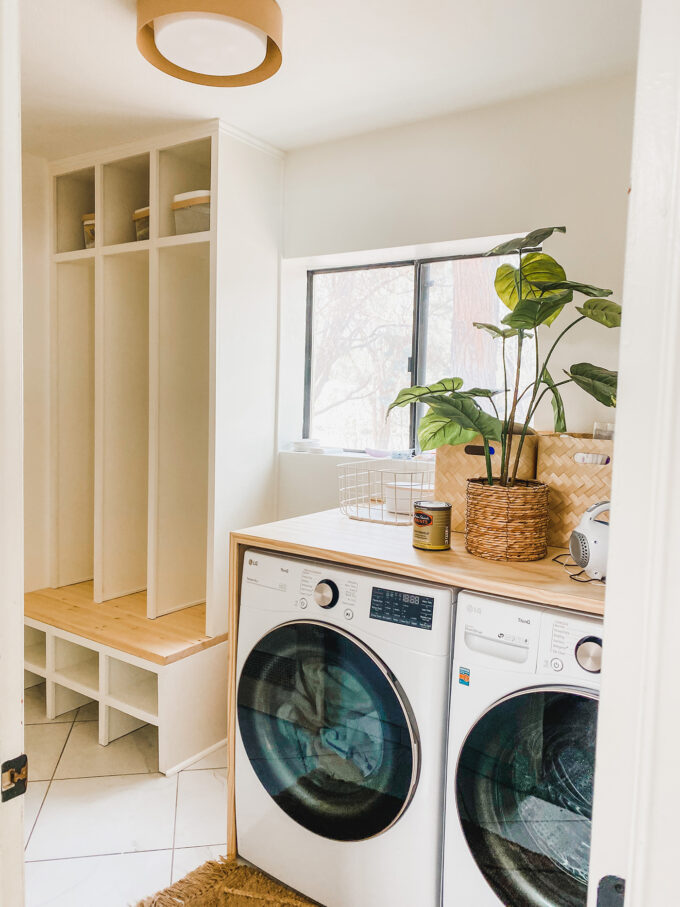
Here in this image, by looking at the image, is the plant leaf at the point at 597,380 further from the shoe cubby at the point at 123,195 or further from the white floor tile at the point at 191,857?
the shoe cubby at the point at 123,195

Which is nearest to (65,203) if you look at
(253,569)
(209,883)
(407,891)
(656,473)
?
(253,569)

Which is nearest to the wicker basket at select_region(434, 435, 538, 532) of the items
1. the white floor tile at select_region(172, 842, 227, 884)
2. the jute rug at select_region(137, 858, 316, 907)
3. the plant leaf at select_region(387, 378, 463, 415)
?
the plant leaf at select_region(387, 378, 463, 415)

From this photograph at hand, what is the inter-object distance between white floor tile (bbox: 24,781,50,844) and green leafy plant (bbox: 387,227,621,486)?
67.8 inches

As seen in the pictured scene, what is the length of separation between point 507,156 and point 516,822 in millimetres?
2098

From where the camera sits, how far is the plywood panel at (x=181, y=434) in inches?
114

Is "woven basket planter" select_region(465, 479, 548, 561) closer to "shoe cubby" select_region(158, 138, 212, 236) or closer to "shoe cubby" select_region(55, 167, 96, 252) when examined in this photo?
"shoe cubby" select_region(158, 138, 212, 236)

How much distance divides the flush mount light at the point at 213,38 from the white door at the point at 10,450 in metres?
1.26

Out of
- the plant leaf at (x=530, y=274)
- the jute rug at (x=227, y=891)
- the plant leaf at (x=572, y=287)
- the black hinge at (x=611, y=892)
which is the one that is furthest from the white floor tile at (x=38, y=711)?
the black hinge at (x=611, y=892)

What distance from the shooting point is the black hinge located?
57 cm

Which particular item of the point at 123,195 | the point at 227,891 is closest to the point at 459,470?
the point at 227,891

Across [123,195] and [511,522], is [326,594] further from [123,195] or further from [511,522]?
[123,195]

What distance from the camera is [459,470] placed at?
201cm

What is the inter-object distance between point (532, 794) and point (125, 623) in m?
1.90

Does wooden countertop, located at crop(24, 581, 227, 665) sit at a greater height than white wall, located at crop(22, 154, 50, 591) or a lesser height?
lesser
